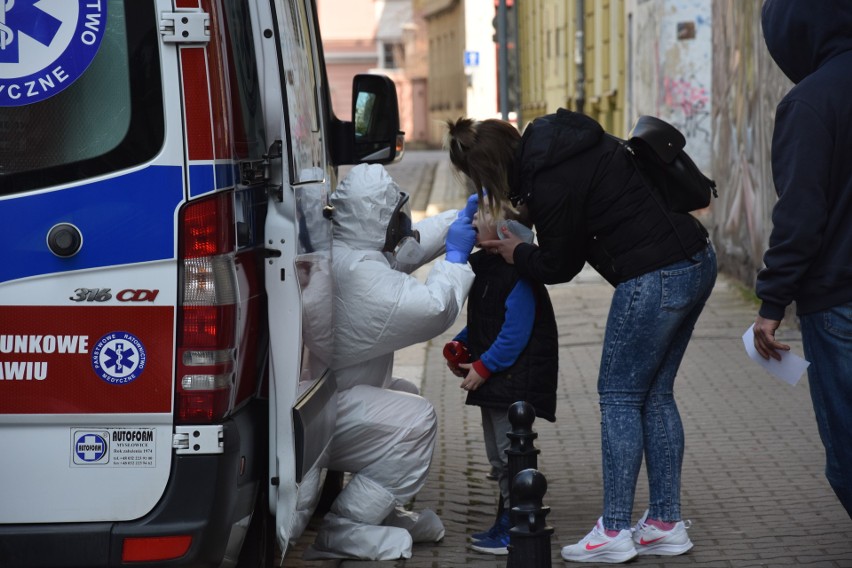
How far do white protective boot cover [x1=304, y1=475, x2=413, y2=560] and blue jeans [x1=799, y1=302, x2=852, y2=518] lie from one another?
5.33 feet

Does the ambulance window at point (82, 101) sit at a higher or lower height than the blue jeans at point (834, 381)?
higher

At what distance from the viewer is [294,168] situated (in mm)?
4117

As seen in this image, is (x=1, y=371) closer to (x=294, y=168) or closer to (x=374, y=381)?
(x=294, y=168)

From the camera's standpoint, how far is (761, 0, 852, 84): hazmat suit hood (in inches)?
158

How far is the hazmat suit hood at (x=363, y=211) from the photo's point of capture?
493 centimetres

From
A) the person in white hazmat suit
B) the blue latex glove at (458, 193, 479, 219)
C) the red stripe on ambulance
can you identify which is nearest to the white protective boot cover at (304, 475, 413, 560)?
the person in white hazmat suit

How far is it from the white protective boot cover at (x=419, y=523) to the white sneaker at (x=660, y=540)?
2.59 feet

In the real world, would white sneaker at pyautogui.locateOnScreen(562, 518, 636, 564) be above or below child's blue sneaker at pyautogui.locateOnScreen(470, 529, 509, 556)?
above

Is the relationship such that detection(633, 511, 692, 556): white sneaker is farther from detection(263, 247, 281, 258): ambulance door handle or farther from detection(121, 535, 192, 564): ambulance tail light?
detection(121, 535, 192, 564): ambulance tail light

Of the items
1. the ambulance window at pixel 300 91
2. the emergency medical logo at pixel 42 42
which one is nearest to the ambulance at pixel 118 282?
the emergency medical logo at pixel 42 42

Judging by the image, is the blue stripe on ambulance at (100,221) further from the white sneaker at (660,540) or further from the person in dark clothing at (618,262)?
the white sneaker at (660,540)

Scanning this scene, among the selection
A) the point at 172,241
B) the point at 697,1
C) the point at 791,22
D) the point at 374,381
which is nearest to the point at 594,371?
the point at 374,381

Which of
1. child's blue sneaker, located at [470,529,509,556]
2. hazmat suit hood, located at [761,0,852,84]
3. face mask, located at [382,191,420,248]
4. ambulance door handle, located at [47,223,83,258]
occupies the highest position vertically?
hazmat suit hood, located at [761,0,852,84]

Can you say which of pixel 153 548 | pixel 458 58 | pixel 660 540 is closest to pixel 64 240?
pixel 153 548
